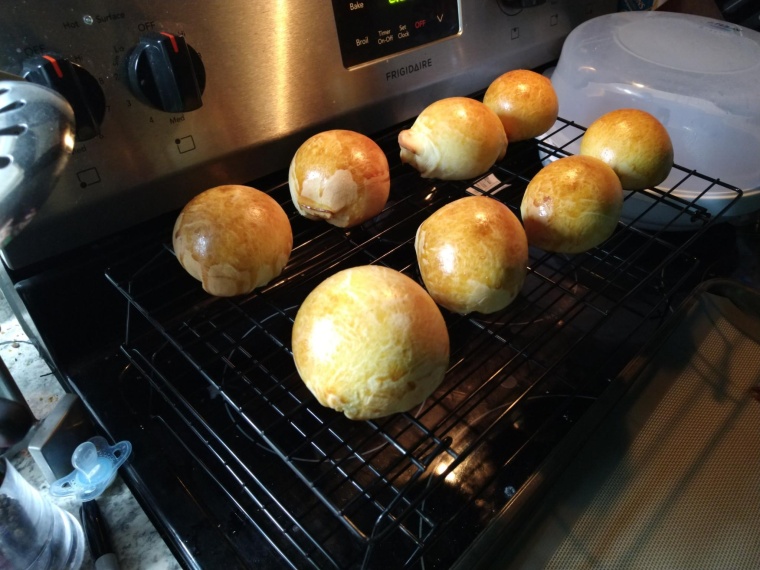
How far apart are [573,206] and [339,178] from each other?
0.30 metres

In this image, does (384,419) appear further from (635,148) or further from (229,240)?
(635,148)

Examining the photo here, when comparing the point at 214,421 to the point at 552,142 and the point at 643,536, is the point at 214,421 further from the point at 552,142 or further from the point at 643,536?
the point at 552,142

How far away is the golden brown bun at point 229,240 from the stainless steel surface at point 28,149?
0.26 m

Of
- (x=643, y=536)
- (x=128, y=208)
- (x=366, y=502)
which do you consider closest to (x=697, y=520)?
(x=643, y=536)

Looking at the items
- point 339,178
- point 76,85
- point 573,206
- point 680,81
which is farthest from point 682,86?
point 76,85

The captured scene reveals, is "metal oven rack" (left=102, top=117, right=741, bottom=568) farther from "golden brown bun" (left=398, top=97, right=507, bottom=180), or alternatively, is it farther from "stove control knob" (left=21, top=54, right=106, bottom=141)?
"stove control knob" (left=21, top=54, right=106, bottom=141)

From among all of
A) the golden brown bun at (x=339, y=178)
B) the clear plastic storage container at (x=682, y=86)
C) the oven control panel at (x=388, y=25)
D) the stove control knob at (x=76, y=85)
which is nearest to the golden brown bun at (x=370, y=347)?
the golden brown bun at (x=339, y=178)

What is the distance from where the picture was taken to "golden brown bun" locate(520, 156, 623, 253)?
677 mm

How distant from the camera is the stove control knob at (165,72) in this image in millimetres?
568

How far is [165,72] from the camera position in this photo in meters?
0.58

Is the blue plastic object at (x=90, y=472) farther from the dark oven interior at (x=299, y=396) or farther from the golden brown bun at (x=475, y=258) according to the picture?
the golden brown bun at (x=475, y=258)

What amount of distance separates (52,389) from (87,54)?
0.46m

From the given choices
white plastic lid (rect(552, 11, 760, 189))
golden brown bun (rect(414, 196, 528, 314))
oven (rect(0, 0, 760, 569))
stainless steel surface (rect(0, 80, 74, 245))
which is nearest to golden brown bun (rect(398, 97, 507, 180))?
oven (rect(0, 0, 760, 569))

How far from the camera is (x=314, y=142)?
701 mm
